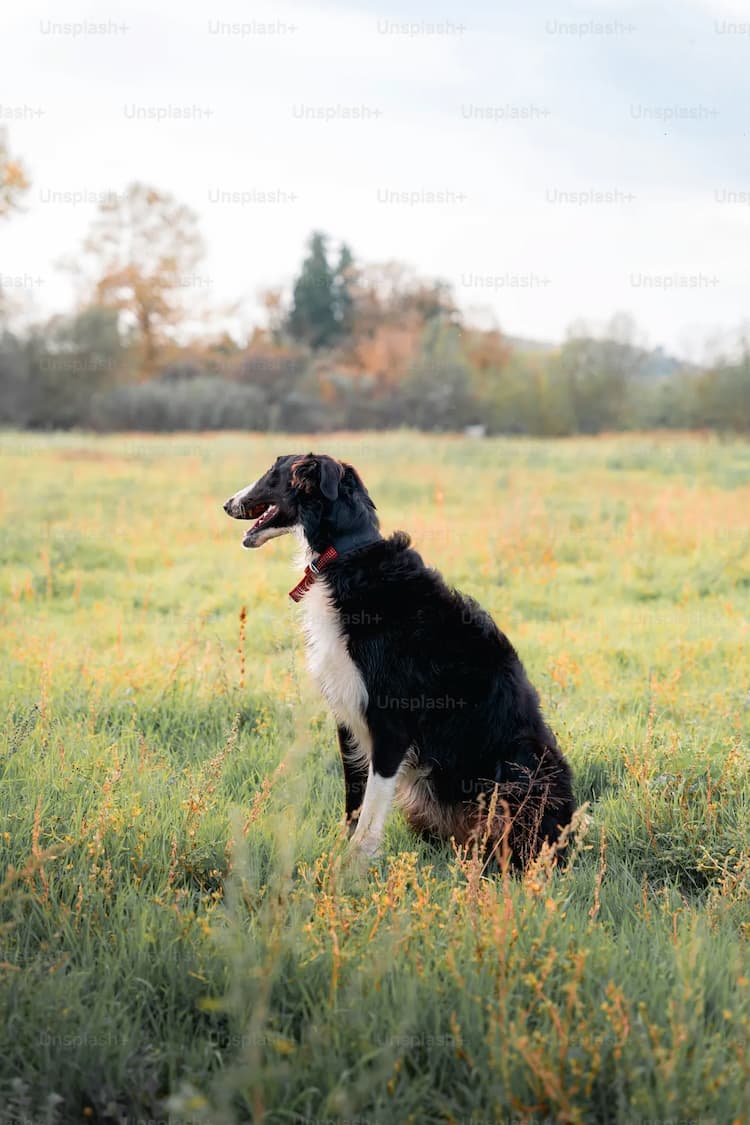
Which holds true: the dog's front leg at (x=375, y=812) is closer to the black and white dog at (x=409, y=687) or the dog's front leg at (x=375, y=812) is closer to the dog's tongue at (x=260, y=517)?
the black and white dog at (x=409, y=687)

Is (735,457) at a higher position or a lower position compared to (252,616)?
higher

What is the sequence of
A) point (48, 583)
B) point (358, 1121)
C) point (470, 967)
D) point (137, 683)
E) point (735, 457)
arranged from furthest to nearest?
point (735, 457), point (48, 583), point (137, 683), point (470, 967), point (358, 1121)

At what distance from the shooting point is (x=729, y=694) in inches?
234

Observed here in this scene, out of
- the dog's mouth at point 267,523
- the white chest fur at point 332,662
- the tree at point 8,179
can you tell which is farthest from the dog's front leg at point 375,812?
the tree at point 8,179

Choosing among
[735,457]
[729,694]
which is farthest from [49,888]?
[735,457]

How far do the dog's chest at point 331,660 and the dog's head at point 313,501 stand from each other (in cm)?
26

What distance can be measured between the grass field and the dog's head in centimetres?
60

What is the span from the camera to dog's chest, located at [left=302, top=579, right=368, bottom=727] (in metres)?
3.94

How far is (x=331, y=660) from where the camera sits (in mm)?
3998

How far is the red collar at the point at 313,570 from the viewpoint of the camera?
4086 millimetres

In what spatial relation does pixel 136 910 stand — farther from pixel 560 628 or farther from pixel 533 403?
pixel 533 403

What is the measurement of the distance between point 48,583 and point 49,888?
6504mm

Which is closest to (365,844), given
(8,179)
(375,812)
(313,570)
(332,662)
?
(375,812)

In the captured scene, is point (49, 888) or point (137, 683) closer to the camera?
point (49, 888)
